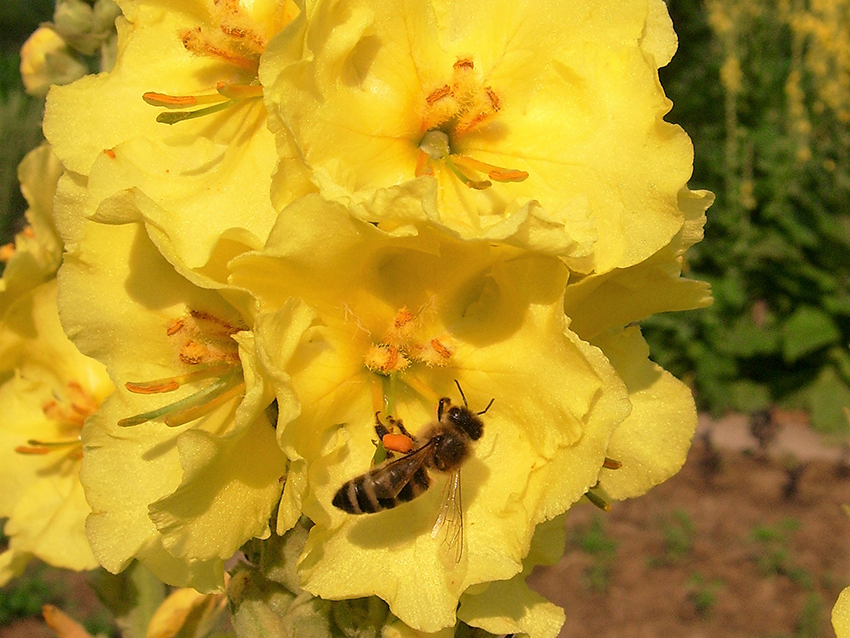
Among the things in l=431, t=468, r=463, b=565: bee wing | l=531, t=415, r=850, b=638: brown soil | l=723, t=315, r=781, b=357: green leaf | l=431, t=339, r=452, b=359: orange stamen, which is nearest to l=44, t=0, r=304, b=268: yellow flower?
l=431, t=339, r=452, b=359: orange stamen

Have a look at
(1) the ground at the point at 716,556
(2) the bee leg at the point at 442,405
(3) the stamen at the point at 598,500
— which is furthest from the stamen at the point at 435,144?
(1) the ground at the point at 716,556

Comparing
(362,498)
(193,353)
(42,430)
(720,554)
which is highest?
(193,353)

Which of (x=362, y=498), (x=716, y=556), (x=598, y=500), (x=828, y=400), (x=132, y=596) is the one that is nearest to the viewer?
(x=362, y=498)

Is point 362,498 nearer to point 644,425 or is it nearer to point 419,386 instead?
point 419,386

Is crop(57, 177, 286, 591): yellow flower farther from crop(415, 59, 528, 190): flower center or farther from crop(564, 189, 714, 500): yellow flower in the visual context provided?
crop(564, 189, 714, 500): yellow flower

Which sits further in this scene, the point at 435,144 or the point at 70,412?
the point at 70,412

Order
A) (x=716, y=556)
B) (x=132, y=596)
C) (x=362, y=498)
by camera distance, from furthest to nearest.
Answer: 1. (x=716, y=556)
2. (x=132, y=596)
3. (x=362, y=498)

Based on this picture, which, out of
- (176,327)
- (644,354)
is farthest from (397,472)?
(644,354)

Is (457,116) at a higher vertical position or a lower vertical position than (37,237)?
higher
